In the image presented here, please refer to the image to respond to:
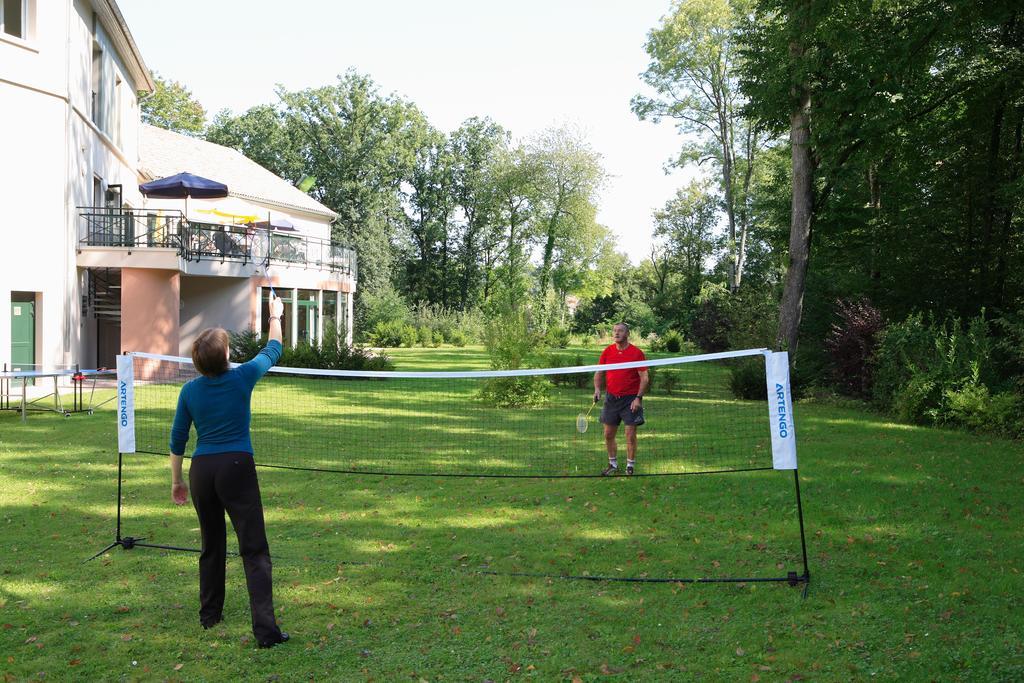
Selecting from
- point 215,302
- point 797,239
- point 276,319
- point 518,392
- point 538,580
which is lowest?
point 538,580

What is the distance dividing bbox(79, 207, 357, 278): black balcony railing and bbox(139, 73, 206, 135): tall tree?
36.5 metres

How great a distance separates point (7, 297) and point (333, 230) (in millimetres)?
48460

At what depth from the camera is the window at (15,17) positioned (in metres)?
21.2

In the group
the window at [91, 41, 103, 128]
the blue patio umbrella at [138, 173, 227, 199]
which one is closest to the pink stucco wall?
the blue patio umbrella at [138, 173, 227, 199]

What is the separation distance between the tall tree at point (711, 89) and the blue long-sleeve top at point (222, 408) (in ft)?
144

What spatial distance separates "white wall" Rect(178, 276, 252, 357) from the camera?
31078 mm

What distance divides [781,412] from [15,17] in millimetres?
22049

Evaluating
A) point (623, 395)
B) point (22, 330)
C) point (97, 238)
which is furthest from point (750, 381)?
point (97, 238)

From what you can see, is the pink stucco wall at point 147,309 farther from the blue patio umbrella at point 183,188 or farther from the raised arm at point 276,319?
the raised arm at point 276,319

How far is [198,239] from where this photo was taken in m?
27.2

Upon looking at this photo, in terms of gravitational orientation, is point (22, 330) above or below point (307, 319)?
below

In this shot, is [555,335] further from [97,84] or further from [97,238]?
[97,84]

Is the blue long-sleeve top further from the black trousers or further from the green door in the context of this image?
the green door

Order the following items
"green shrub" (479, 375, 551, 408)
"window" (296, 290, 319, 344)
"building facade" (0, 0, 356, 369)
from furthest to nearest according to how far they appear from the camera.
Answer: "window" (296, 290, 319, 344) < "building facade" (0, 0, 356, 369) < "green shrub" (479, 375, 551, 408)
